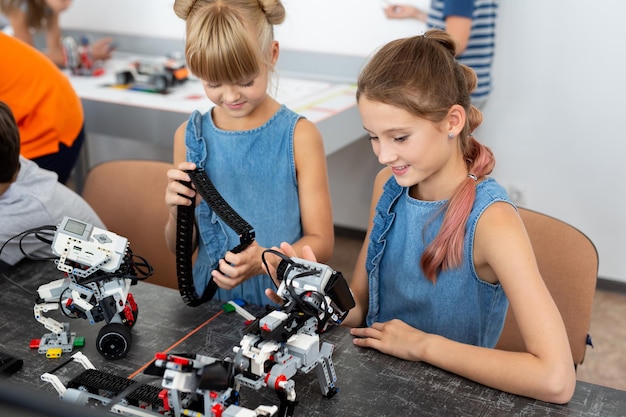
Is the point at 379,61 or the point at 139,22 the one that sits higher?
the point at 379,61

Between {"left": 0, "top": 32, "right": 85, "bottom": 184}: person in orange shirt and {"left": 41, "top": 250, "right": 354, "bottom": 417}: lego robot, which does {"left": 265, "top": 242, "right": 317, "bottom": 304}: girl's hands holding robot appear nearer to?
{"left": 41, "top": 250, "right": 354, "bottom": 417}: lego robot

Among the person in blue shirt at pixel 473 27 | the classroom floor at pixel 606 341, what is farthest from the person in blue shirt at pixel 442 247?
the person in blue shirt at pixel 473 27

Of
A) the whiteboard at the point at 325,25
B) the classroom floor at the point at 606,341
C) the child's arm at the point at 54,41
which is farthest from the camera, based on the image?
the child's arm at the point at 54,41

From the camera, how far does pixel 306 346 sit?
974 mm

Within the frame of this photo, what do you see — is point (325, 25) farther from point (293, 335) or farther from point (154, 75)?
point (293, 335)

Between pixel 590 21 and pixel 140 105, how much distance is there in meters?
1.60

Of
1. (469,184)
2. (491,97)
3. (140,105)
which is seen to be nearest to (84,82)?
(140,105)

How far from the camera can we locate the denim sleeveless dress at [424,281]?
1.27 meters

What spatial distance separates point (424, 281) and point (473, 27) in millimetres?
1493

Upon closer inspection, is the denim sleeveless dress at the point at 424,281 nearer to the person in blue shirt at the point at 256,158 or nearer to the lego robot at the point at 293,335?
the person in blue shirt at the point at 256,158

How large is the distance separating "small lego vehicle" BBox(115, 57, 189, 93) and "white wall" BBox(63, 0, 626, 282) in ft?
1.62

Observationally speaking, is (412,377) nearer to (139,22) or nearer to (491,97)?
(491,97)

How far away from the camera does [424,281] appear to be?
1.33 meters

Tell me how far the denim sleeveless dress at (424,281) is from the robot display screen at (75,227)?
0.55 m
